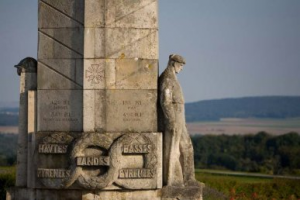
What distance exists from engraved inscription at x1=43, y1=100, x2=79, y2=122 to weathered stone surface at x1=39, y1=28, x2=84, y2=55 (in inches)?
46.2

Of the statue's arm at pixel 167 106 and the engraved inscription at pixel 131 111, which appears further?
the statue's arm at pixel 167 106

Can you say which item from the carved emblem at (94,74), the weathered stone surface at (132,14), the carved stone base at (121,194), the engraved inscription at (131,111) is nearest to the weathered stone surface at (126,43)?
the weathered stone surface at (132,14)

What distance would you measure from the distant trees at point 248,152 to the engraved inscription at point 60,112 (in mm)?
41785

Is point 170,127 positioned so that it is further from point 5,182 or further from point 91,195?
point 5,182

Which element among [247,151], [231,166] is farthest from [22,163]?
[247,151]

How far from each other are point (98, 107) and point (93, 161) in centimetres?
117

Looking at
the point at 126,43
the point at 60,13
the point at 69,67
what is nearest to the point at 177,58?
the point at 126,43

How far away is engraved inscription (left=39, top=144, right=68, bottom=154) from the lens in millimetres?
21094

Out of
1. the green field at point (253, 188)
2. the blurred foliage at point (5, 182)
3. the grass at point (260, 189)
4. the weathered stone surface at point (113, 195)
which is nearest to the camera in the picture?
the weathered stone surface at point (113, 195)

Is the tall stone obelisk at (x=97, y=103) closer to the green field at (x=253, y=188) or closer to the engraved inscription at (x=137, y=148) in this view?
the engraved inscription at (x=137, y=148)

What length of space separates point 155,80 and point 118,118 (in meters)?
1.16

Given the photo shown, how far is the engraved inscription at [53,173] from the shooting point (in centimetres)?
2092

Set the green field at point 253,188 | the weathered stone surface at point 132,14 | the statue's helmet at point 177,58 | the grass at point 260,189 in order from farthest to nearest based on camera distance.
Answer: the grass at point 260,189 < the green field at point 253,188 < the statue's helmet at point 177,58 < the weathered stone surface at point 132,14

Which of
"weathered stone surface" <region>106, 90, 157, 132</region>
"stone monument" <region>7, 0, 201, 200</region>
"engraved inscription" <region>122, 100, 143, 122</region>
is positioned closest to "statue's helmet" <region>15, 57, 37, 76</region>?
"stone monument" <region>7, 0, 201, 200</region>
